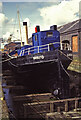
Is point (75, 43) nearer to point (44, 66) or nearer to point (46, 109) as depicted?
point (44, 66)

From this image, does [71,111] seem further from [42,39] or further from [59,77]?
[42,39]

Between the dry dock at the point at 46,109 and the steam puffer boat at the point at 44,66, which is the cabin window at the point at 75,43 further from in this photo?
the dry dock at the point at 46,109

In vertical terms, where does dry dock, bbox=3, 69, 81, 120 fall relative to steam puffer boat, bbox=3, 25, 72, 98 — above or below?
below

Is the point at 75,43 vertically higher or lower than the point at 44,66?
higher

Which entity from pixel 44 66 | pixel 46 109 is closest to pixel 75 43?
pixel 44 66

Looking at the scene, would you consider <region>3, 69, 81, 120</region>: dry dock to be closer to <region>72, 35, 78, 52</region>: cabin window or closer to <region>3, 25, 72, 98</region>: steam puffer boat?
<region>3, 25, 72, 98</region>: steam puffer boat

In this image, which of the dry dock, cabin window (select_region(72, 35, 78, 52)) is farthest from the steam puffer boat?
cabin window (select_region(72, 35, 78, 52))

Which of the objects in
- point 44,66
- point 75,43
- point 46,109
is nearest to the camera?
point 46,109

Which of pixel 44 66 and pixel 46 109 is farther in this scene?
pixel 44 66

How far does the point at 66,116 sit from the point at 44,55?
17.9 feet

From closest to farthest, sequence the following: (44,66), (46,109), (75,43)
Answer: (46,109), (44,66), (75,43)

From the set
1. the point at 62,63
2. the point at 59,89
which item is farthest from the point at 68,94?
the point at 62,63

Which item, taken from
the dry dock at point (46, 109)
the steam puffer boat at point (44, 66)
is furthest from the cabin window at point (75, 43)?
the dry dock at point (46, 109)

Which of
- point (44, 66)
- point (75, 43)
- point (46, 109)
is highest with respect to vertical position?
point (75, 43)
